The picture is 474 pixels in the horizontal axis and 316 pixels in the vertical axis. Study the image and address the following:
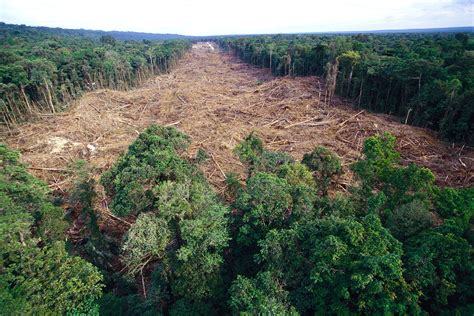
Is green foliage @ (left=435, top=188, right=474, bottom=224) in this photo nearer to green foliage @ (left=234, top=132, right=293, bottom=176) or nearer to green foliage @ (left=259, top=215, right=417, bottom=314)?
green foliage @ (left=259, top=215, right=417, bottom=314)

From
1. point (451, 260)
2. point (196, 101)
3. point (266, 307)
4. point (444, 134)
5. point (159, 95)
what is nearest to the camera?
point (266, 307)

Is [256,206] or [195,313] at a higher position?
[256,206]

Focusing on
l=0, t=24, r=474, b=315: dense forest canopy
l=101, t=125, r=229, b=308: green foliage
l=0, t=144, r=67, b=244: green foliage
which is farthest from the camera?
l=0, t=144, r=67, b=244: green foliage

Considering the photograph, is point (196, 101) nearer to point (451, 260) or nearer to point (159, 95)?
point (159, 95)

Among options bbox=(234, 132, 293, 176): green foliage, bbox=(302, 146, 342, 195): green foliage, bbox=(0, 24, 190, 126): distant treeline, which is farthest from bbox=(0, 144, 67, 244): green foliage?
bbox=(0, 24, 190, 126): distant treeline

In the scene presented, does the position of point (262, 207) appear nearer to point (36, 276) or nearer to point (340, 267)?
point (340, 267)

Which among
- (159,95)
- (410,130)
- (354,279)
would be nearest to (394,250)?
(354,279)

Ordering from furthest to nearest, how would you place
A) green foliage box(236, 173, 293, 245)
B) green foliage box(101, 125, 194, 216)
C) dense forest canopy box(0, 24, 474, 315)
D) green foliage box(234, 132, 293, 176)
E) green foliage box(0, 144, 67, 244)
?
green foliage box(234, 132, 293, 176), green foliage box(0, 144, 67, 244), green foliage box(236, 173, 293, 245), green foliage box(101, 125, 194, 216), dense forest canopy box(0, 24, 474, 315)

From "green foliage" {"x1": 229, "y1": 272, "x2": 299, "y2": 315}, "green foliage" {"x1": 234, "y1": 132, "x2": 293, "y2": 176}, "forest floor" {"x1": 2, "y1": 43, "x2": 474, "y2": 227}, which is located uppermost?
"green foliage" {"x1": 234, "y1": 132, "x2": 293, "y2": 176}
